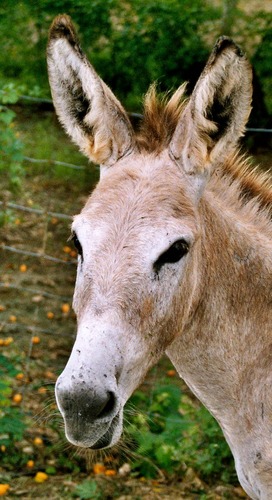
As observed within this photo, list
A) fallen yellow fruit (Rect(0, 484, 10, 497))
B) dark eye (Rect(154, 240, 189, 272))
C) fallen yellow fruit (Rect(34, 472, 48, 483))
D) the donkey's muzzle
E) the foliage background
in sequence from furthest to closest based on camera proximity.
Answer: the foliage background < fallen yellow fruit (Rect(34, 472, 48, 483)) < fallen yellow fruit (Rect(0, 484, 10, 497)) < dark eye (Rect(154, 240, 189, 272)) < the donkey's muzzle

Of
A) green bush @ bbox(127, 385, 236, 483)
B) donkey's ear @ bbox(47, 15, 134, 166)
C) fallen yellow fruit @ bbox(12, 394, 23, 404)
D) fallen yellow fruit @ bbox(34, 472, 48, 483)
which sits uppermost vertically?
donkey's ear @ bbox(47, 15, 134, 166)

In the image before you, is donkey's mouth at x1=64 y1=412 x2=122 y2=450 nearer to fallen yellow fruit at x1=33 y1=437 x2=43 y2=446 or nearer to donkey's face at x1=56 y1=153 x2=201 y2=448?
donkey's face at x1=56 y1=153 x2=201 y2=448

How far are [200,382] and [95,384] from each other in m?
1.11

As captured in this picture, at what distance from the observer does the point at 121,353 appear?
9.37 ft

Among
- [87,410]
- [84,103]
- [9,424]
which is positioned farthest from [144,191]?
[9,424]

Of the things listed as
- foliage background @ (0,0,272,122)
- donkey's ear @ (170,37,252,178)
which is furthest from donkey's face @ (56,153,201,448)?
foliage background @ (0,0,272,122)

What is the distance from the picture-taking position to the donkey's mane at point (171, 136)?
3.55 m

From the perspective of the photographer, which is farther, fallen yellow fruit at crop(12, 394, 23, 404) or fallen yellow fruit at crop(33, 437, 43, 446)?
fallen yellow fruit at crop(12, 394, 23, 404)

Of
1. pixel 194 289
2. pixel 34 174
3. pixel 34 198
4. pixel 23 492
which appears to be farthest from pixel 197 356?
pixel 34 174

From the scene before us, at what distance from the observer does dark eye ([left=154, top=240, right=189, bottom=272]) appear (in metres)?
3.04

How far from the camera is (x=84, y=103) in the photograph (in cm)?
361

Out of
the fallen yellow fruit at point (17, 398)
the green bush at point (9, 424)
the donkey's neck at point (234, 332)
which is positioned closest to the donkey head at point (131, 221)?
the donkey's neck at point (234, 332)

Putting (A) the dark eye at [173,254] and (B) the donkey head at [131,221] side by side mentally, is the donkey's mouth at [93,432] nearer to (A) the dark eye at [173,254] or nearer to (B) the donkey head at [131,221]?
(B) the donkey head at [131,221]

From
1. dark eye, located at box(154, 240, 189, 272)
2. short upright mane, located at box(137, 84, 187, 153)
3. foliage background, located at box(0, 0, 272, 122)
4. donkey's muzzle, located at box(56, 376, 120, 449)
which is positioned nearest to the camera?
donkey's muzzle, located at box(56, 376, 120, 449)
